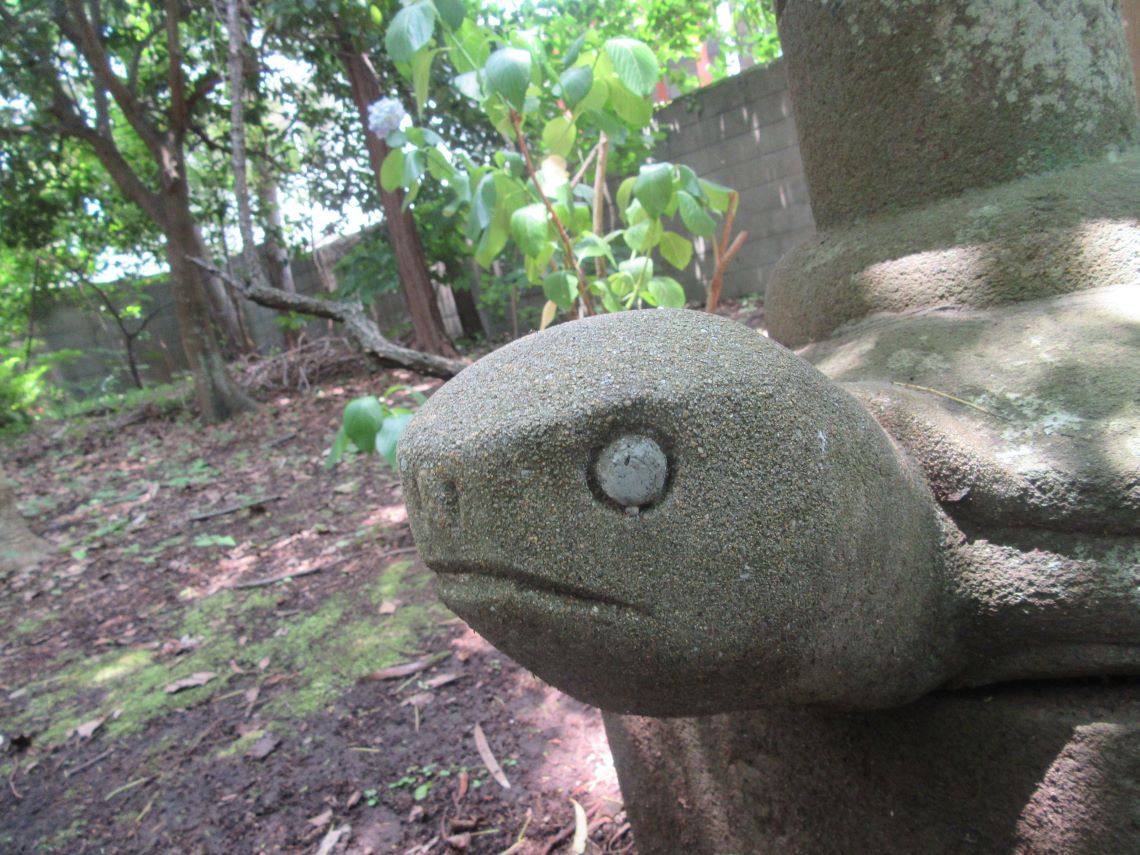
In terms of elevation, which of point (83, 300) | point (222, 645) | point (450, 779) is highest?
point (83, 300)

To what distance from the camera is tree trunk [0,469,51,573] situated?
149 inches

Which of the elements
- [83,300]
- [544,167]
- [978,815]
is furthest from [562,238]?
[83,300]

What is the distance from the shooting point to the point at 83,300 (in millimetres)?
9922

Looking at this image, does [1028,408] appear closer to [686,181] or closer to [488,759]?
[686,181]

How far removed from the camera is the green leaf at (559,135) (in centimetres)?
193

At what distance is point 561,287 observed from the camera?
1838mm

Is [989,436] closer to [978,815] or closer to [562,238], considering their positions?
[978,815]

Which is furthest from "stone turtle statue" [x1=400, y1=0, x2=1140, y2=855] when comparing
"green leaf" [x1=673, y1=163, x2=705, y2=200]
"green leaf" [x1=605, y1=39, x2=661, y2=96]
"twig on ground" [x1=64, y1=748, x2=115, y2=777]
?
"twig on ground" [x1=64, y1=748, x2=115, y2=777]

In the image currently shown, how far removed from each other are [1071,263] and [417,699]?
1919 mm

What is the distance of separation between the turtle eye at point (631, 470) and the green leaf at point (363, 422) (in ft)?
3.04

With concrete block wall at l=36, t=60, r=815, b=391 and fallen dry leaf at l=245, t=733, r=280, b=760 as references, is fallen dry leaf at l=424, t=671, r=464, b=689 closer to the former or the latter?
fallen dry leaf at l=245, t=733, r=280, b=760

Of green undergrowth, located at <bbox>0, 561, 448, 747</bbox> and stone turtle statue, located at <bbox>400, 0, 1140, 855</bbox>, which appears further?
green undergrowth, located at <bbox>0, 561, 448, 747</bbox>

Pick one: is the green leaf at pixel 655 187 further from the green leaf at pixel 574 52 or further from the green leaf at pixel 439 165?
the green leaf at pixel 439 165

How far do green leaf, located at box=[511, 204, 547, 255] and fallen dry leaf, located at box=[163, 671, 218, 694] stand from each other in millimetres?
1803
